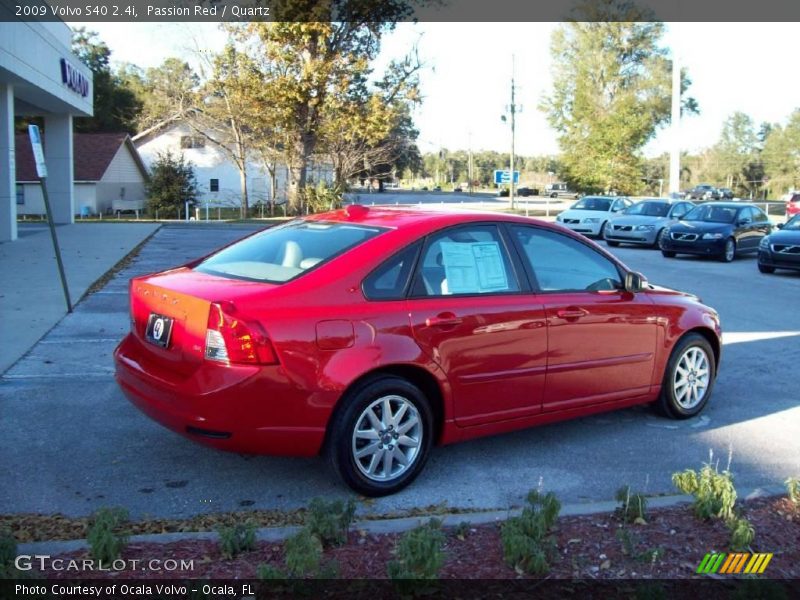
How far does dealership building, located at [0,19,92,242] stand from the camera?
19.0m

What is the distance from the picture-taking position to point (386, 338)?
4.48 m

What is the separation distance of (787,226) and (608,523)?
16416 millimetres

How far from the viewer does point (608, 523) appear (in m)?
4.00

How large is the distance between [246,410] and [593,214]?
24609 mm

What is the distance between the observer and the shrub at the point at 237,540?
3.48 meters

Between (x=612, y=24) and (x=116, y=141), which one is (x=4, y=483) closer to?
(x=116, y=141)

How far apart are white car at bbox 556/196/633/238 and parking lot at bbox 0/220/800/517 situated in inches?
762

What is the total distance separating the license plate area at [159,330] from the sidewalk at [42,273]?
11.6 ft

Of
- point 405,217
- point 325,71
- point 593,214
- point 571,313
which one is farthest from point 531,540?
point 325,71

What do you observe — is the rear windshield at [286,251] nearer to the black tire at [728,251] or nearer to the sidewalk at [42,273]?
the sidewalk at [42,273]

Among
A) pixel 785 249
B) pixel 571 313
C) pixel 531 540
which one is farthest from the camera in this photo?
pixel 785 249

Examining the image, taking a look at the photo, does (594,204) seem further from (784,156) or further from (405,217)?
(784,156)

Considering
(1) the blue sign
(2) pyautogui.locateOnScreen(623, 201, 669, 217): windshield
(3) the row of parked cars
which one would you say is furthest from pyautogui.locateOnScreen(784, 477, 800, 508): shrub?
(1) the blue sign

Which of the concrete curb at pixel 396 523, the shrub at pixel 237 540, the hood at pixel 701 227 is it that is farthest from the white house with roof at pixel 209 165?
the shrub at pixel 237 540
